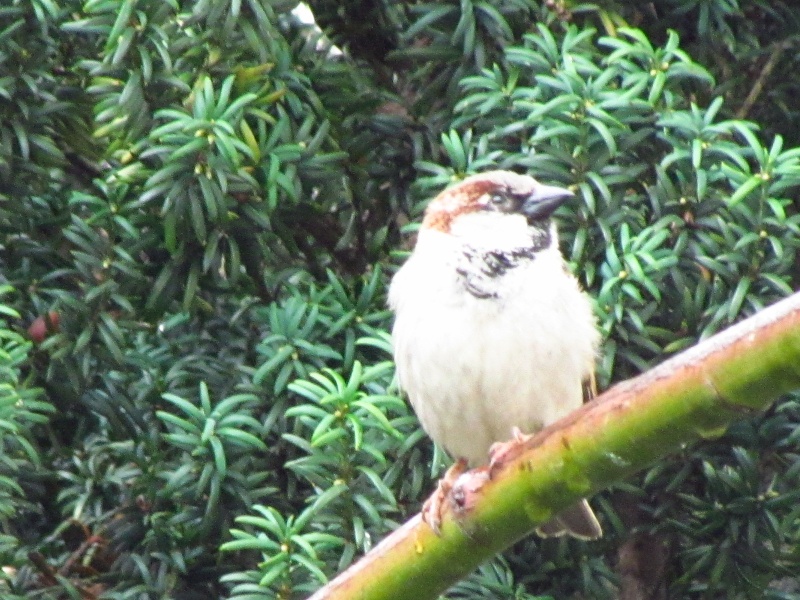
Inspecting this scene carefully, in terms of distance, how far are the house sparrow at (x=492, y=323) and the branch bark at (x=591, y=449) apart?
16.4 inches

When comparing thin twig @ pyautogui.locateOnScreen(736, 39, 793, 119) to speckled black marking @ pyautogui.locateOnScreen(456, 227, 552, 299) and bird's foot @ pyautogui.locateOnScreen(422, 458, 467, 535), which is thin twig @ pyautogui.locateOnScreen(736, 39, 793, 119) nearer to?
speckled black marking @ pyautogui.locateOnScreen(456, 227, 552, 299)

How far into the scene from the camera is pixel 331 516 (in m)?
2.47

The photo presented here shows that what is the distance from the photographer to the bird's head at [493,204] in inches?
99.8

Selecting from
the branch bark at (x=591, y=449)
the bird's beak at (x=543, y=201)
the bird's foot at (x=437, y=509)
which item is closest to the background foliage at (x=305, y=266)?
the bird's beak at (x=543, y=201)

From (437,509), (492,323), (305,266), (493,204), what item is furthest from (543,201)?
(437,509)

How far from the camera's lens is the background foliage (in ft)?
8.21

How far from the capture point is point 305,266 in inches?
113

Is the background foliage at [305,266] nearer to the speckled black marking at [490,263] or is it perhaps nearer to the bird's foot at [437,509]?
the speckled black marking at [490,263]

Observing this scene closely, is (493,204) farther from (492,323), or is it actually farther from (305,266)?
(305,266)

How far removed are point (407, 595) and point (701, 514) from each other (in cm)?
87

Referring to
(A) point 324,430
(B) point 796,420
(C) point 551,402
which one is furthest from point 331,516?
(B) point 796,420

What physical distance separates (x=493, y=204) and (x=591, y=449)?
3.06 ft

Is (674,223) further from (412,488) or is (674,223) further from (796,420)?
(412,488)

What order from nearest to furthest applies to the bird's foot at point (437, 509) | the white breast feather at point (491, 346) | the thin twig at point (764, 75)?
the bird's foot at point (437, 509), the white breast feather at point (491, 346), the thin twig at point (764, 75)
